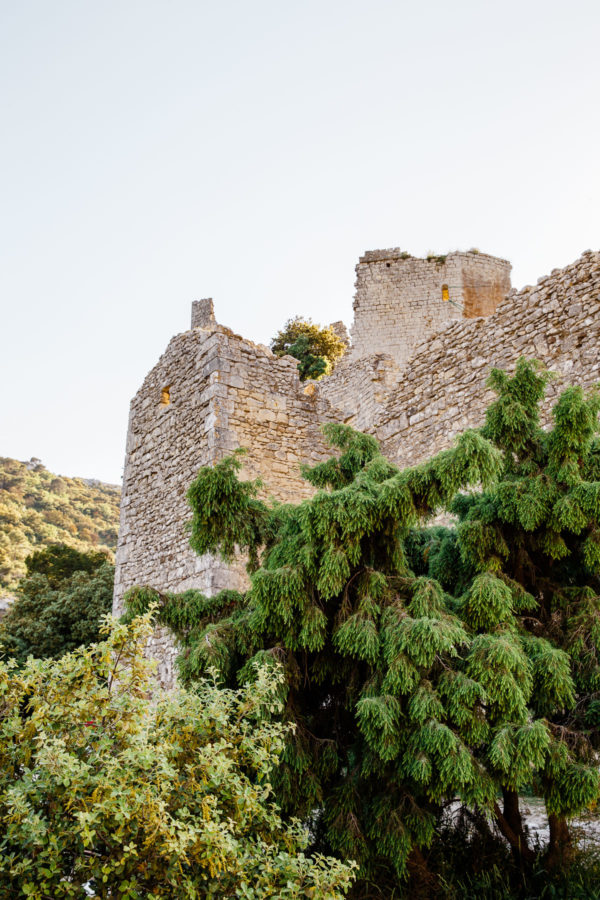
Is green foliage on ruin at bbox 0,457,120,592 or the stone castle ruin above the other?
green foliage on ruin at bbox 0,457,120,592

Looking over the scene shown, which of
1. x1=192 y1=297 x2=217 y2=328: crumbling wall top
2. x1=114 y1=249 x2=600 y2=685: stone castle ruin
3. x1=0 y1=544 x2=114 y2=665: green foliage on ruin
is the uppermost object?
x1=192 y1=297 x2=217 y2=328: crumbling wall top

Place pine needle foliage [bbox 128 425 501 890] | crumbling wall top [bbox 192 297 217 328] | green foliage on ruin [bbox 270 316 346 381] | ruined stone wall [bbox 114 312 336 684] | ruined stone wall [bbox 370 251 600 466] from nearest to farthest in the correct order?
pine needle foliage [bbox 128 425 501 890] < ruined stone wall [bbox 370 251 600 466] < ruined stone wall [bbox 114 312 336 684] < crumbling wall top [bbox 192 297 217 328] < green foliage on ruin [bbox 270 316 346 381]

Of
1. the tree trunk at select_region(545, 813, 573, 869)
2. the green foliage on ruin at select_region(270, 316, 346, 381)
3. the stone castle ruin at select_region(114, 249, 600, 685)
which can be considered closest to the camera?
the tree trunk at select_region(545, 813, 573, 869)

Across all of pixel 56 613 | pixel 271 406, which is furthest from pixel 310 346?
pixel 271 406

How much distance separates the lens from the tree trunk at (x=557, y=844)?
4.68m

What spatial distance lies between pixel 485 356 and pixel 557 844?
16.4ft

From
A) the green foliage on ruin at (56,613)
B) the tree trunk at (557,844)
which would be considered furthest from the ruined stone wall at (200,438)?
the green foliage on ruin at (56,613)

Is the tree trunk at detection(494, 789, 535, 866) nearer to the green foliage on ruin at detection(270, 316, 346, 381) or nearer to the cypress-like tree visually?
the cypress-like tree

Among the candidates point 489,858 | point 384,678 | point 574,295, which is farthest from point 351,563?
point 574,295

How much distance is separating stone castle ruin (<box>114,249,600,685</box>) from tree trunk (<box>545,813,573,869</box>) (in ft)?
12.8

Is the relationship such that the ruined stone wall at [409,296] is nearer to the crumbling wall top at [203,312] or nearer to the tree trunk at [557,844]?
the crumbling wall top at [203,312]

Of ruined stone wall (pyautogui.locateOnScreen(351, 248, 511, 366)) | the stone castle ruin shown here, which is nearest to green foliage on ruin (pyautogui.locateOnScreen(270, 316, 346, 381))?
ruined stone wall (pyautogui.locateOnScreen(351, 248, 511, 366))

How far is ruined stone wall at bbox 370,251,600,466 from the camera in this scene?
6.91 meters

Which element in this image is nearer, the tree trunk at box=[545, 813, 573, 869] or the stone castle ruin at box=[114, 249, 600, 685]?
the tree trunk at box=[545, 813, 573, 869]
